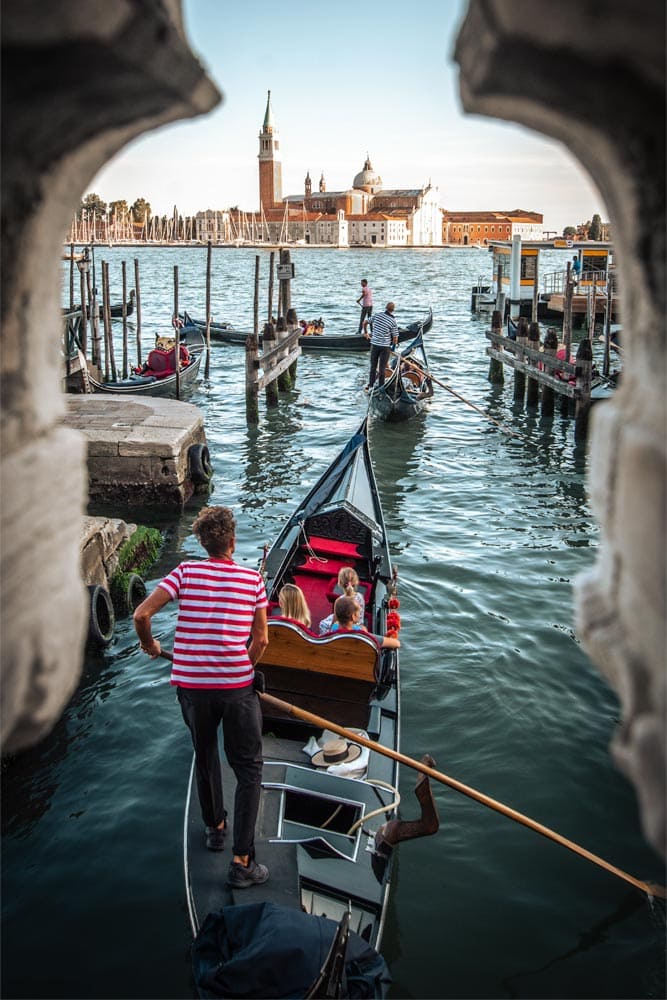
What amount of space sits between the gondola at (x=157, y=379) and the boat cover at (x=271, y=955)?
8820mm

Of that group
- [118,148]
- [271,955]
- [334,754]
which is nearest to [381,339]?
[334,754]

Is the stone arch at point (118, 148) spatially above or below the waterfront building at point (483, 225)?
below

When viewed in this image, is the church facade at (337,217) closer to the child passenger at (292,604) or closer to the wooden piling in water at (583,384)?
the wooden piling in water at (583,384)

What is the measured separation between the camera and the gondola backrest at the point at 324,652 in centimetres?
362

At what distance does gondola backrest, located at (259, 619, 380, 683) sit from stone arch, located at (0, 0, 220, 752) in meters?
2.41

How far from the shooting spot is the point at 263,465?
9.62m

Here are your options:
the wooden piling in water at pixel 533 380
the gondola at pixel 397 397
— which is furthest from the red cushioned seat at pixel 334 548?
the wooden piling in water at pixel 533 380

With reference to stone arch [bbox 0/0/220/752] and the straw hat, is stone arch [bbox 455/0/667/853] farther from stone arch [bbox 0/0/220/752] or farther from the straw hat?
the straw hat

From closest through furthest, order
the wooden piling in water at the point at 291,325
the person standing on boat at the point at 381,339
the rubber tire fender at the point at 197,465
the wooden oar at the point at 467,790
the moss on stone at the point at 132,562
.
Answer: the wooden oar at the point at 467,790, the moss on stone at the point at 132,562, the rubber tire fender at the point at 197,465, the person standing on boat at the point at 381,339, the wooden piling in water at the point at 291,325

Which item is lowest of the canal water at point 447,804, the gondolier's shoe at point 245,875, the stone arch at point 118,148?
the canal water at point 447,804

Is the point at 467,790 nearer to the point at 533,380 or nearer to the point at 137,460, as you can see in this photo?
the point at 137,460

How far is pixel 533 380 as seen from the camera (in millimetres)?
12211

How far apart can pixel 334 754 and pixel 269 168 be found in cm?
10106

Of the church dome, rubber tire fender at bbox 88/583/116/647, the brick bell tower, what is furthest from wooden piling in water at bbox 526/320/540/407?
the church dome
